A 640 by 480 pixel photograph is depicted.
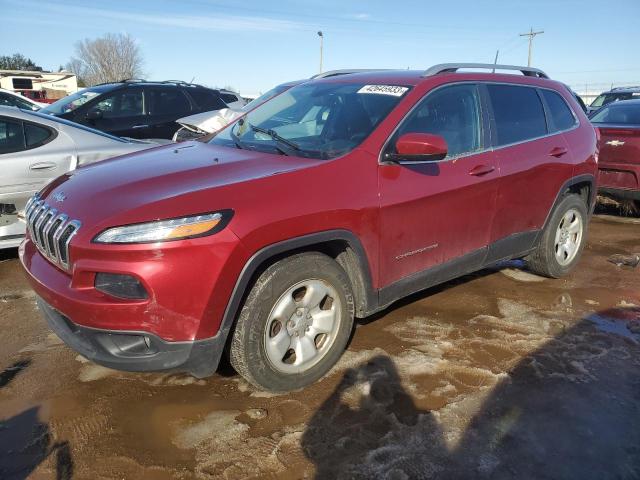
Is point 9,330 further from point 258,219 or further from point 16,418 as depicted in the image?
point 258,219

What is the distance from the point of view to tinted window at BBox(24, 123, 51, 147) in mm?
5039

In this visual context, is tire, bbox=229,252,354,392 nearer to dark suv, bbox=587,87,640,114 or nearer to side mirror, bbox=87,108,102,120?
side mirror, bbox=87,108,102,120

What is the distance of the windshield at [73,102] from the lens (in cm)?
816

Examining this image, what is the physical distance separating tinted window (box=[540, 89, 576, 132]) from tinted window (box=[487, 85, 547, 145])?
0.51ft

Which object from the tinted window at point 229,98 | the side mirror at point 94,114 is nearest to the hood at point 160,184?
the side mirror at point 94,114

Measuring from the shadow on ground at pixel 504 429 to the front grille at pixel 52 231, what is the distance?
1518 mm

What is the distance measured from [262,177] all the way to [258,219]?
0.98 feet

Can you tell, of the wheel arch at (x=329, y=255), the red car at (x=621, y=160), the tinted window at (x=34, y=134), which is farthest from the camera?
the red car at (x=621, y=160)

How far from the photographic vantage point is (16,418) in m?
2.71

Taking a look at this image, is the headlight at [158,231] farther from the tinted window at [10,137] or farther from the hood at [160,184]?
the tinted window at [10,137]

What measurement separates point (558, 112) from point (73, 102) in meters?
7.16

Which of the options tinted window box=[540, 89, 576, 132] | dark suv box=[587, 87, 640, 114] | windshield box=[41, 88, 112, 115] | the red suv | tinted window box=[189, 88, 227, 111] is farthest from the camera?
dark suv box=[587, 87, 640, 114]

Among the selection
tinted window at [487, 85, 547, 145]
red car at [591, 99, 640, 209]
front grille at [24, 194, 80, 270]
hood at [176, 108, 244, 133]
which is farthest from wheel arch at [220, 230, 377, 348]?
red car at [591, 99, 640, 209]

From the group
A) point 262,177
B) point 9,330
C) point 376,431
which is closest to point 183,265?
point 262,177
